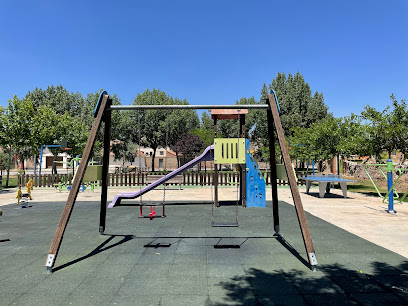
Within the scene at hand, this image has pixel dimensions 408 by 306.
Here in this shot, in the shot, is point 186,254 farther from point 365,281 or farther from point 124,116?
point 124,116

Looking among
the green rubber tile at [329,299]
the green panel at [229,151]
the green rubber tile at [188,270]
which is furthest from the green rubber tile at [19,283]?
the green panel at [229,151]

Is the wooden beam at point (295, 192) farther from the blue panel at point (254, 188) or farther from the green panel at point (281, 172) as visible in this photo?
the blue panel at point (254, 188)

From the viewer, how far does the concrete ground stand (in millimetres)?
3260

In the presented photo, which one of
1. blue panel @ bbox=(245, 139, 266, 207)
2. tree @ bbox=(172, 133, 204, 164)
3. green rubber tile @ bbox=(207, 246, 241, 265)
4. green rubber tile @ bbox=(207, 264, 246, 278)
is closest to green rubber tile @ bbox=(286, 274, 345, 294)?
green rubber tile @ bbox=(207, 264, 246, 278)

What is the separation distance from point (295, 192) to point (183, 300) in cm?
250

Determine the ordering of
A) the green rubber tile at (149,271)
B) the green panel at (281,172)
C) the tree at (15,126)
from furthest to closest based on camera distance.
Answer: the tree at (15,126), the green panel at (281,172), the green rubber tile at (149,271)

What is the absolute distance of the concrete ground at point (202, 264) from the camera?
10.7ft

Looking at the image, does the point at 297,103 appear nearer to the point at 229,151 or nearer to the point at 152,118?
the point at 152,118

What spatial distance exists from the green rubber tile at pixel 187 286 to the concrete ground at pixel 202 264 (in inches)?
0.5

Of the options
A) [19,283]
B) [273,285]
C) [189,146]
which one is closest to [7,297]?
[19,283]

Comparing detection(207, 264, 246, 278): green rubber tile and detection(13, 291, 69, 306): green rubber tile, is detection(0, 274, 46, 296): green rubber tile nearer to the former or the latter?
detection(13, 291, 69, 306): green rubber tile

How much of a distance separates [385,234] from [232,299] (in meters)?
5.07

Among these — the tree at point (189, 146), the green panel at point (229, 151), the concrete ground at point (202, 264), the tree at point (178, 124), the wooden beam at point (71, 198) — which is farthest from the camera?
the tree at point (178, 124)

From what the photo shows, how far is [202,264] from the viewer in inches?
171
